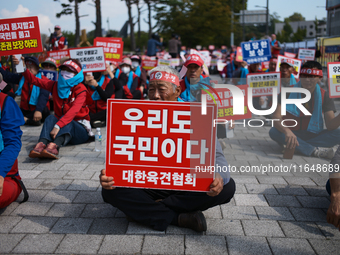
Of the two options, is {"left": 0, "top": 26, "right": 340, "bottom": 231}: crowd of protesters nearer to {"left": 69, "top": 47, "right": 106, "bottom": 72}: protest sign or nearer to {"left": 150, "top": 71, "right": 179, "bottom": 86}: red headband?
{"left": 150, "top": 71, "right": 179, "bottom": 86}: red headband

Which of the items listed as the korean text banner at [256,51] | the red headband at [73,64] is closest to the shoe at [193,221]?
the red headband at [73,64]

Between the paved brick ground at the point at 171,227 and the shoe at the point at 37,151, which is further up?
the shoe at the point at 37,151

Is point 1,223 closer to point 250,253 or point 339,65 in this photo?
point 250,253

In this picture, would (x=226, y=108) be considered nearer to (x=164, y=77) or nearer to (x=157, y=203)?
(x=164, y=77)

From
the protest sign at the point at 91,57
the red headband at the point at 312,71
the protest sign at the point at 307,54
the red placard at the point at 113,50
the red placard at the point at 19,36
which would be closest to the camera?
the red placard at the point at 19,36

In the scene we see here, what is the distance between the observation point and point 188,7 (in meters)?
47.2

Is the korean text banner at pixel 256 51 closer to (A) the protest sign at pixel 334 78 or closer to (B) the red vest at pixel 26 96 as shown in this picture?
(A) the protest sign at pixel 334 78

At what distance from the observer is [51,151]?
16.6 ft

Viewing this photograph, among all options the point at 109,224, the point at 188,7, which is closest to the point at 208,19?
the point at 188,7

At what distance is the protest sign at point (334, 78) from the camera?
14.4 feet

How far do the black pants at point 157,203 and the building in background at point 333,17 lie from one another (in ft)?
45.7

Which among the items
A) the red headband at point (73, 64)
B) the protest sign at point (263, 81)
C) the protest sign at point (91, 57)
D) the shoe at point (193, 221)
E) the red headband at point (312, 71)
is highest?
the protest sign at point (91, 57)

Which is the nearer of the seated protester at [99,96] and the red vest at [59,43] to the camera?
the seated protester at [99,96]

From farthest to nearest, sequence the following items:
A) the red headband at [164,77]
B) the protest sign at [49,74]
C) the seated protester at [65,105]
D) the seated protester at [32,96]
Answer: the protest sign at [49,74] < the seated protester at [32,96] < the seated protester at [65,105] < the red headband at [164,77]
